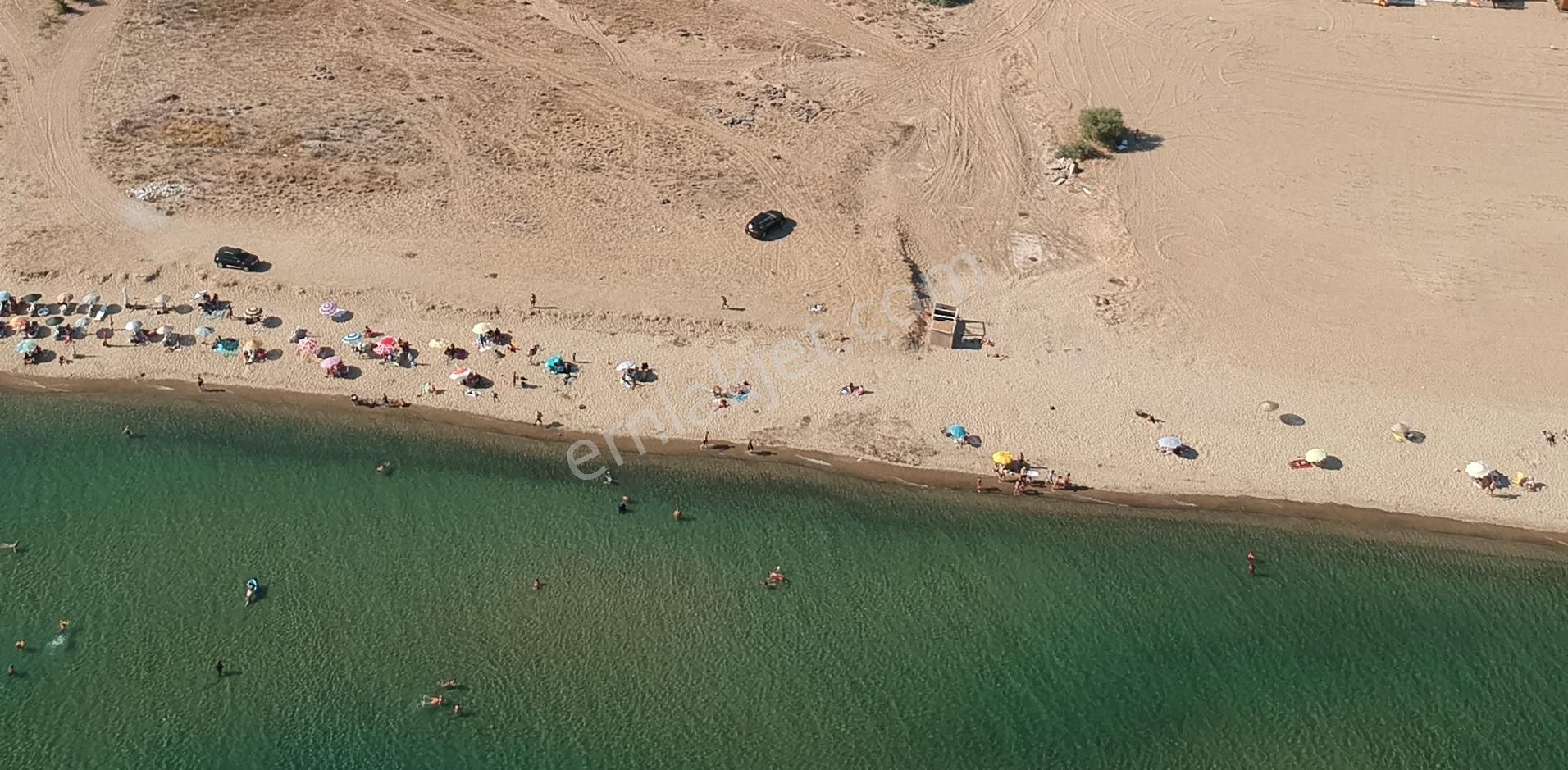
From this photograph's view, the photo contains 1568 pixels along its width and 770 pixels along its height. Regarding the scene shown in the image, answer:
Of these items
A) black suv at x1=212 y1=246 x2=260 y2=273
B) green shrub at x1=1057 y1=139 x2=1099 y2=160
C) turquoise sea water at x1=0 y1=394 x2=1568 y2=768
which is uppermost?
green shrub at x1=1057 y1=139 x2=1099 y2=160

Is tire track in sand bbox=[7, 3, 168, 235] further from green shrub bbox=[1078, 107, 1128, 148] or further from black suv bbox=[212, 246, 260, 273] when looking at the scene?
green shrub bbox=[1078, 107, 1128, 148]

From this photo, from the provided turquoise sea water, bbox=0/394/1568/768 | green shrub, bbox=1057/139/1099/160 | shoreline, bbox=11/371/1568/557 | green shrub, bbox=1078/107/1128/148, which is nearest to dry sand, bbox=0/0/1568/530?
shoreline, bbox=11/371/1568/557

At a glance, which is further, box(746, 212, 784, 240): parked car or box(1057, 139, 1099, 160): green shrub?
box(1057, 139, 1099, 160): green shrub

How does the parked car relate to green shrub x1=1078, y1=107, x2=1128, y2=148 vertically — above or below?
below

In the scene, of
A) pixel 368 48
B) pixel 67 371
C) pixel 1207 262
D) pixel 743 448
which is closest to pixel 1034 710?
pixel 743 448

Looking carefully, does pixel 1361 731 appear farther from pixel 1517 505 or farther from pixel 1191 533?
pixel 1517 505

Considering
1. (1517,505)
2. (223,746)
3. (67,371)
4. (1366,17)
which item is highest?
(1366,17)

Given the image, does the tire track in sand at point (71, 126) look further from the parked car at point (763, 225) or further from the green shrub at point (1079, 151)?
the green shrub at point (1079, 151)

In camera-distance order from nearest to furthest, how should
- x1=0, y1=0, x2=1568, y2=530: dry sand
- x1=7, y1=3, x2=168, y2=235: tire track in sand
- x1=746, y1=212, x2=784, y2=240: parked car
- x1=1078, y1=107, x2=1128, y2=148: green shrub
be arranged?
x1=0, y1=0, x2=1568, y2=530: dry sand → x1=746, y1=212, x2=784, y2=240: parked car → x1=7, y1=3, x2=168, y2=235: tire track in sand → x1=1078, y1=107, x2=1128, y2=148: green shrub
